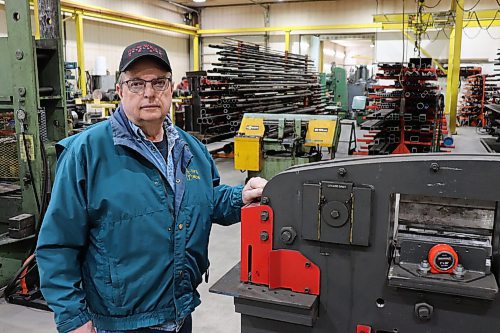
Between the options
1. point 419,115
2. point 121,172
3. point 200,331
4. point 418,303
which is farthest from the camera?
point 419,115

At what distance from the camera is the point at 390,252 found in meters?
1.15

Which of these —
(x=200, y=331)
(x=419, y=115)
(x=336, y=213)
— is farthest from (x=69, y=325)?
(x=419, y=115)

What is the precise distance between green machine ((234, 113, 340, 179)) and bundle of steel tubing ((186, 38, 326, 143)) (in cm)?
146

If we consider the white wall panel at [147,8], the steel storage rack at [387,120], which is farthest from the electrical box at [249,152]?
the white wall panel at [147,8]

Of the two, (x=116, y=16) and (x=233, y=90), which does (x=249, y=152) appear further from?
(x=116, y=16)

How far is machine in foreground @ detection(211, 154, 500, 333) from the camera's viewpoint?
1.05 m

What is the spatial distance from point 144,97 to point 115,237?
0.39m

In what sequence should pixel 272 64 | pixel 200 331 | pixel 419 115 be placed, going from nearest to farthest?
pixel 200 331, pixel 419 115, pixel 272 64

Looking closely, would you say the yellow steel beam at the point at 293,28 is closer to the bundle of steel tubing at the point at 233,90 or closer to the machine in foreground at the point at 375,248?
the bundle of steel tubing at the point at 233,90

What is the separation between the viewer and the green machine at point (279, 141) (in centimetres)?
520

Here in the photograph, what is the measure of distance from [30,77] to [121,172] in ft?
5.24

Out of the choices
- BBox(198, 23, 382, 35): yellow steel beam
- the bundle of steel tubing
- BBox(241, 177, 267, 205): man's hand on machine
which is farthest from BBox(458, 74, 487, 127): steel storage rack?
BBox(241, 177, 267, 205): man's hand on machine

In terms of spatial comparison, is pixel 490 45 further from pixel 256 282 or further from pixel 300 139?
pixel 256 282

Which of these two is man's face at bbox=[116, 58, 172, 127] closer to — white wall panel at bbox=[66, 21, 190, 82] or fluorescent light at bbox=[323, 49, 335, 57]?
white wall panel at bbox=[66, 21, 190, 82]
